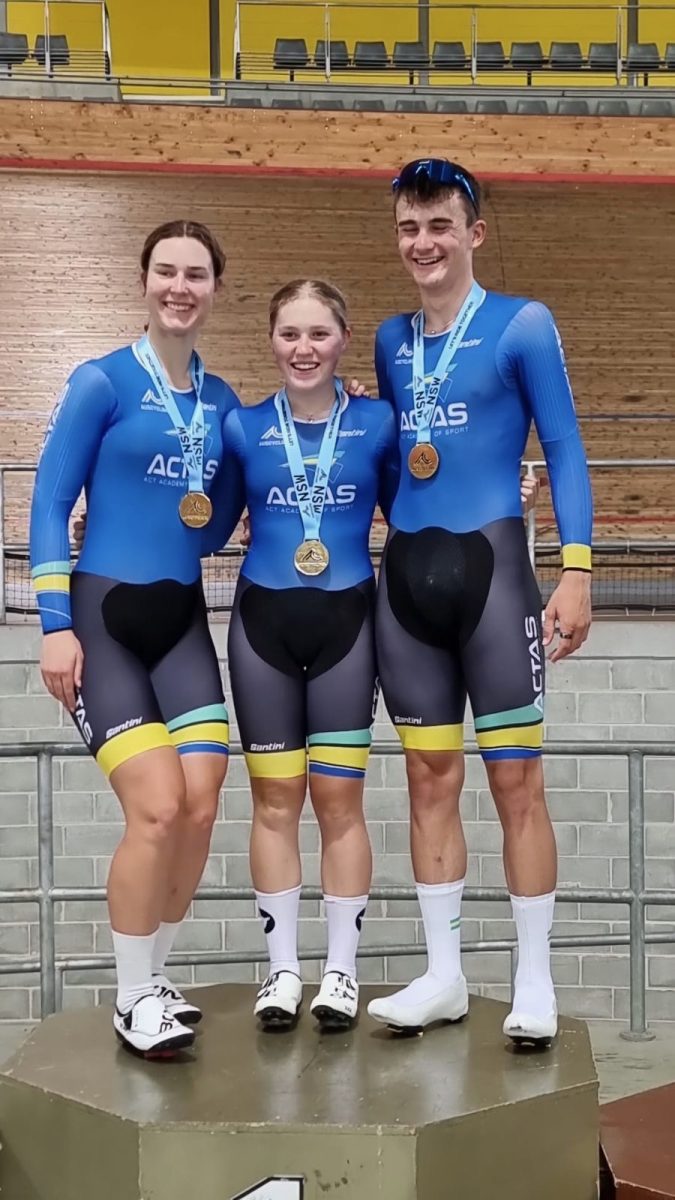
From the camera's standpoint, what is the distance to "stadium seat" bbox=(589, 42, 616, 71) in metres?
11.7

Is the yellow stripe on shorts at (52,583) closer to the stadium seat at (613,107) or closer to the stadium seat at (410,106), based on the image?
the stadium seat at (410,106)

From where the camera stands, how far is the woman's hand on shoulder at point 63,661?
3.15 metres

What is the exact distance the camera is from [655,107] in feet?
34.0

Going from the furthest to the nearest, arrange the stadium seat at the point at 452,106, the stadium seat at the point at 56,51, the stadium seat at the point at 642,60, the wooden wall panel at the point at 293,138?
the stadium seat at the point at 642,60
the stadium seat at the point at 56,51
the stadium seat at the point at 452,106
the wooden wall panel at the point at 293,138

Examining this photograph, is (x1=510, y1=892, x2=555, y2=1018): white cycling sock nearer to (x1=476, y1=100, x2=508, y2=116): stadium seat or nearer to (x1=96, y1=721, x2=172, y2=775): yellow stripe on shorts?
(x1=96, y1=721, x2=172, y2=775): yellow stripe on shorts

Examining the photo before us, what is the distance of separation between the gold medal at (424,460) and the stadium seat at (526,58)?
9.58 m

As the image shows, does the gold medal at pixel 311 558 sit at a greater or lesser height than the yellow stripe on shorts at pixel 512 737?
greater

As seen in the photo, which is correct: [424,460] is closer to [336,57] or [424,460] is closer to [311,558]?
[311,558]

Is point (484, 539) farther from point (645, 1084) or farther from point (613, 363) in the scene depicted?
point (613, 363)

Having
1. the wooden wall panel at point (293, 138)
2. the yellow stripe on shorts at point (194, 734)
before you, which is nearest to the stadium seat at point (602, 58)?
the wooden wall panel at point (293, 138)

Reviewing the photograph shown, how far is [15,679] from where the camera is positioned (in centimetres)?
655

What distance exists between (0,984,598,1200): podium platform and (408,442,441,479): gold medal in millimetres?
1396

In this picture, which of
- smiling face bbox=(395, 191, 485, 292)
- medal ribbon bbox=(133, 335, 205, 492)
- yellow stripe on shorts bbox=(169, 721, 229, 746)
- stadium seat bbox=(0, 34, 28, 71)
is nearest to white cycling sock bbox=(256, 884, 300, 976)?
yellow stripe on shorts bbox=(169, 721, 229, 746)

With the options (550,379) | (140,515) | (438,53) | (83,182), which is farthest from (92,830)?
(438,53)
